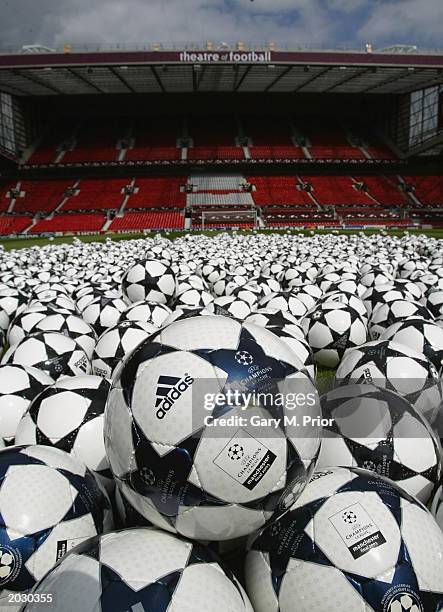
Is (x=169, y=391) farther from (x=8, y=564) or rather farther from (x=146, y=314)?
(x=146, y=314)

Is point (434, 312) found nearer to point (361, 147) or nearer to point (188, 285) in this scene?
point (188, 285)

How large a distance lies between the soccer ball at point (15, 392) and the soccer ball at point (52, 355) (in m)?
0.78

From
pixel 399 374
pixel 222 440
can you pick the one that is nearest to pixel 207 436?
pixel 222 440

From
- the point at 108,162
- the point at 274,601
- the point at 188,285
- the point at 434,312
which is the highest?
the point at 108,162

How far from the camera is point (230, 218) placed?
46.7 m

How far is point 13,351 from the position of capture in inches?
270

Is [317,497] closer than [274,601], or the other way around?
[274,601]

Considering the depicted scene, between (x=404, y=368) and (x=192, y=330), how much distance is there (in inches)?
145

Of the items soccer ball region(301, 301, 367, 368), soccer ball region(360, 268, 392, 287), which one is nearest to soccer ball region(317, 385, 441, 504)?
soccer ball region(301, 301, 367, 368)

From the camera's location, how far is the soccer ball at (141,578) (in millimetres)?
2289

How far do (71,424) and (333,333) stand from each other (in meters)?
5.15

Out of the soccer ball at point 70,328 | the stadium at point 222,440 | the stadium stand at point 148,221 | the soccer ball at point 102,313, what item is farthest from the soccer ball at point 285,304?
the stadium stand at point 148,221

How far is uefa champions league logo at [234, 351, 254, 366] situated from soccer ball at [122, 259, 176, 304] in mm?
7500

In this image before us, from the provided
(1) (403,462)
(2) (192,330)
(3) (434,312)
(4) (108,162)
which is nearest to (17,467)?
(2) (192,330)
